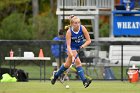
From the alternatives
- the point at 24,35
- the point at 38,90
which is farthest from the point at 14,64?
the point at 24,35

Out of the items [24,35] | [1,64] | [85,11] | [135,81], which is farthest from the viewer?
[24,35]

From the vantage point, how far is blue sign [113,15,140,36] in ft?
107

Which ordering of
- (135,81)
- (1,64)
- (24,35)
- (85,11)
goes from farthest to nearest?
(24,35), (85,11), (1,64), (135,81)

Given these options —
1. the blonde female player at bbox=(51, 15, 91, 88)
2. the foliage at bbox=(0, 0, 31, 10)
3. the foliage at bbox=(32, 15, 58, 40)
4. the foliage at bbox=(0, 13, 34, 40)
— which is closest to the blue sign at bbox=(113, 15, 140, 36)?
the foliage at bbox=(32, 15, 58, 40)

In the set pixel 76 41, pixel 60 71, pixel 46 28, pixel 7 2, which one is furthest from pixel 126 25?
pixel 7 2

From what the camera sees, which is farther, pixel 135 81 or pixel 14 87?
pixel 135 81

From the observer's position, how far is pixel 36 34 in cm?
4547

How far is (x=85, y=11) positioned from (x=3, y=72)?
865 cm

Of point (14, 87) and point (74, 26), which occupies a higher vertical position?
point (74, 26)

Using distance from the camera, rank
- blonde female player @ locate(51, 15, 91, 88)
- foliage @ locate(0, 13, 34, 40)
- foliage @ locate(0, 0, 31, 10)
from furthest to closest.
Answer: foliage @ locate(0, 0, 31, 10) → foliage @ locate(0, 13, 34, 40) → blonde female player @ locate(51, 15, 91, 88)

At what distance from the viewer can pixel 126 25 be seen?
108 ft

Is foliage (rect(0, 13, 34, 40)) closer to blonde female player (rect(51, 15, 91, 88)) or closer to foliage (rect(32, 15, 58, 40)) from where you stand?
foliage (rect(32, 15, 58, 40))

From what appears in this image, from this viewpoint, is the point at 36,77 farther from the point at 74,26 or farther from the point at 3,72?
the point at 74,26

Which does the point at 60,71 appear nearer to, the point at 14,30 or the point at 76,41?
the point at 76,41
